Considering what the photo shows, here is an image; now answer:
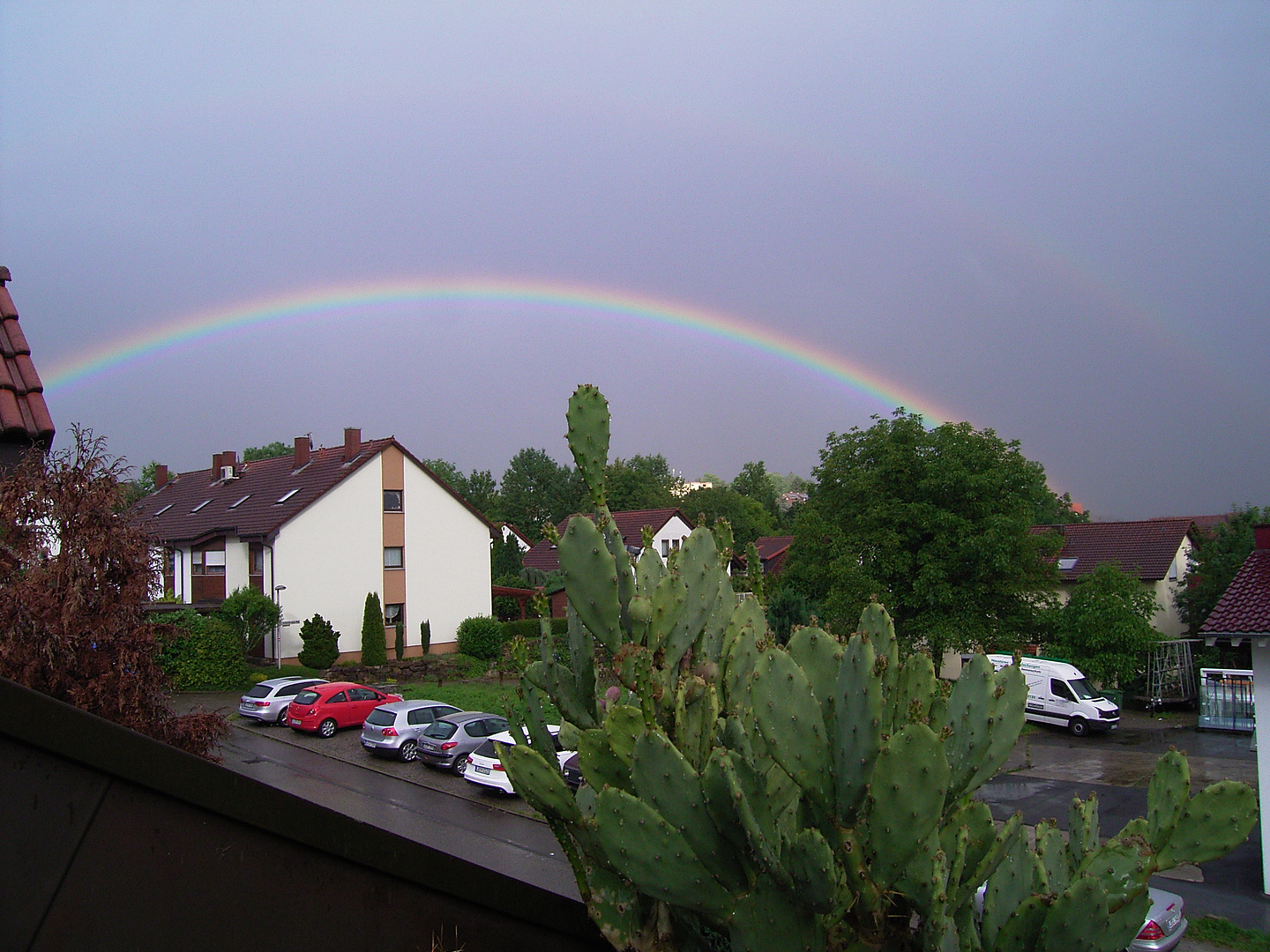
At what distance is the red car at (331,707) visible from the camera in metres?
23.3

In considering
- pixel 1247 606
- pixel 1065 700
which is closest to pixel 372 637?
pixel 1065 700

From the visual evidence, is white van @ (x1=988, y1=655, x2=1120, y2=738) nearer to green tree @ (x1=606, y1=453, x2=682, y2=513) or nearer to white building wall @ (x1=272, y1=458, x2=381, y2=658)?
white building wall @ (x1=272, y1=458, x2=381, y2=658)

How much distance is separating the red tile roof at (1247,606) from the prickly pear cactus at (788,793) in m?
10.6

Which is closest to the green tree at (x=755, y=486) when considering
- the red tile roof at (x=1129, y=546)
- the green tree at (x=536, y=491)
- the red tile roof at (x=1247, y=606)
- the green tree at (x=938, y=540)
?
the green tree at (x=536, y=491)

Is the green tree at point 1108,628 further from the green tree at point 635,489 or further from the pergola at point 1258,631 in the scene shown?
the green tree at point 635,489

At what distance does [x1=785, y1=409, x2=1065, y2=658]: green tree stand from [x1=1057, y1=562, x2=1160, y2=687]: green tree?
1.80m

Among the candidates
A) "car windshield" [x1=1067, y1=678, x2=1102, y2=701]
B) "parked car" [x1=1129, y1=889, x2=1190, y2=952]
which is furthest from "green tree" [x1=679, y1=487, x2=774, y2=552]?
"parked car" [x1=1129, y1=889, x2=1190, y2=952]

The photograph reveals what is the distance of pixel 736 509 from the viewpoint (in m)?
93.7

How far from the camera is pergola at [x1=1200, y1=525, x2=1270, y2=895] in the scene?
1292cm

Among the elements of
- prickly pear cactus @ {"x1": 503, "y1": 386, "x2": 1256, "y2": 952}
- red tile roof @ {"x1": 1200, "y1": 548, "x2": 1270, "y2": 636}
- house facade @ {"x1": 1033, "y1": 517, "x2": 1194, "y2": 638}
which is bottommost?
house facade @ {"x1": 1033, "y1": 517, "x2": 1194, "y2": 638}

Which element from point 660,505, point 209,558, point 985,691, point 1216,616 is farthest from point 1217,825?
point 660,505

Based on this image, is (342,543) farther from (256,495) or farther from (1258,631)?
(1258,631)

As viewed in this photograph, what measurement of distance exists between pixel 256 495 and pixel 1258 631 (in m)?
35.6

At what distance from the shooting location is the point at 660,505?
100875mm
